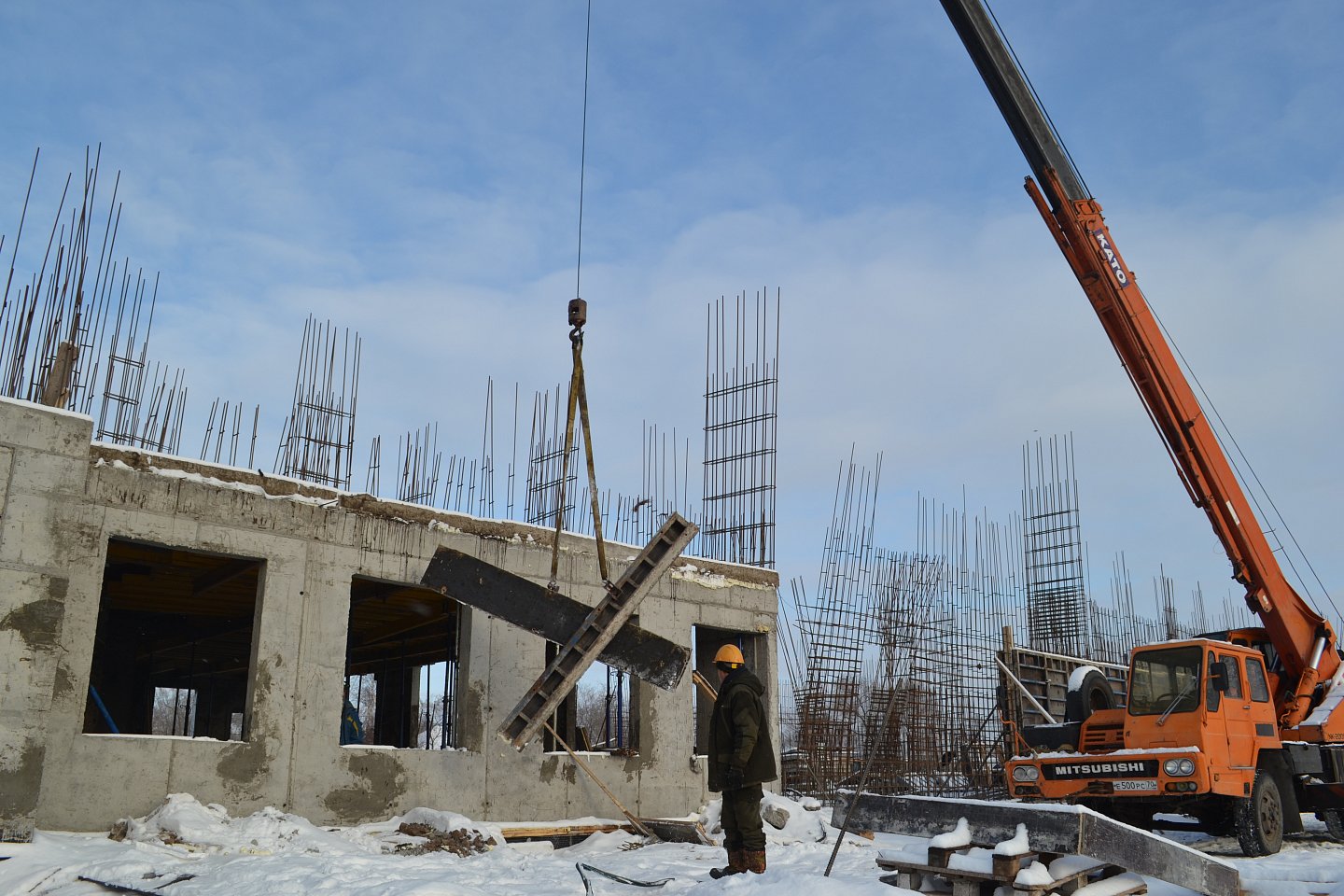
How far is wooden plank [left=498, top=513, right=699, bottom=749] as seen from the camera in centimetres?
961

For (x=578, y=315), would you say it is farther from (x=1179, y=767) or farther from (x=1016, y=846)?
(x=1179, y=767)

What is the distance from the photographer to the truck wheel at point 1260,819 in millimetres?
10664

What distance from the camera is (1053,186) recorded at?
44.1 feet

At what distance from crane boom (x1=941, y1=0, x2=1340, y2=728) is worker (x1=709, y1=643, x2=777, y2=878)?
26.3 feet

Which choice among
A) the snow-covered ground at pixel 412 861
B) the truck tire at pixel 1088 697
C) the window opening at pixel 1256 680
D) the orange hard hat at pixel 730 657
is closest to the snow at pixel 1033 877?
the snow-covered ground at pixel 412 861

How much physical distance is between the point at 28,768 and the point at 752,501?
371 inches

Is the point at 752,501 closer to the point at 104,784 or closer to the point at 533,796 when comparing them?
the point at 533,796

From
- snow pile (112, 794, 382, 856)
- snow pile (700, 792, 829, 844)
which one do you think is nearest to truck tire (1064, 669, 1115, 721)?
snow pile (700, 792, 829, 844)

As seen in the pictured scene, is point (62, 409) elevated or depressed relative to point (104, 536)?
elevated

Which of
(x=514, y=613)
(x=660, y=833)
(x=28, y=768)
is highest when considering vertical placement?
(x=514, y=613)

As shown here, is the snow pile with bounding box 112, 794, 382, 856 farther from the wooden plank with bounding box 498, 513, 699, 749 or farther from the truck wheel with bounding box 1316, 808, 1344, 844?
the truck wheel with bounding box 1316, 808, 1344, 844

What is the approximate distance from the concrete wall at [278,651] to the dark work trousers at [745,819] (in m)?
4.34

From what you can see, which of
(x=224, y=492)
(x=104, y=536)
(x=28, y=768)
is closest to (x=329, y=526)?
(x=224, y=492)

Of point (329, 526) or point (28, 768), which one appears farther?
point (329, 526)
